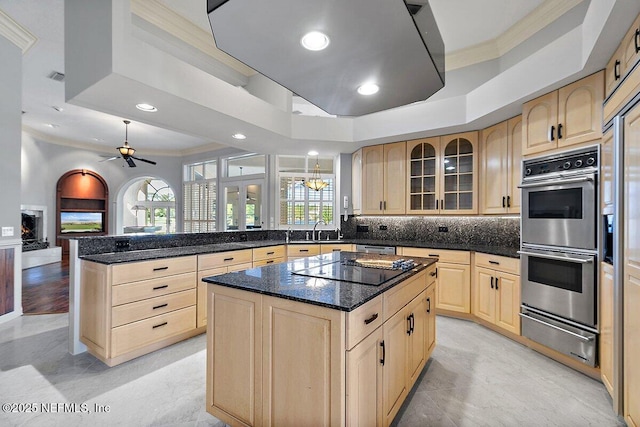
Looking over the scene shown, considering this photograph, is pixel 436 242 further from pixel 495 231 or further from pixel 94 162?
pixel 94 162

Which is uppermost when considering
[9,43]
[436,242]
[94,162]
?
[9,43]

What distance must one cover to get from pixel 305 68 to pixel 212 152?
691cm

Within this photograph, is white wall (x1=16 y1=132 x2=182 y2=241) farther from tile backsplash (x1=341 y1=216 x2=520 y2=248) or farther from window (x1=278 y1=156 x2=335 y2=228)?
tile backsplash (x1=341 y1=216 x2=520 y2=248)

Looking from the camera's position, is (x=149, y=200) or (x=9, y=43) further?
(x=149, y=200)

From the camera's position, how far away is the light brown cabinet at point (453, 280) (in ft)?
11.6

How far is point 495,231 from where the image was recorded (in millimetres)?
3869

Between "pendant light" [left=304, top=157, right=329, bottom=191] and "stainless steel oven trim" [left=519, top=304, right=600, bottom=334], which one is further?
"pendant light" [left=304, top=157, right=329, bottom=191]

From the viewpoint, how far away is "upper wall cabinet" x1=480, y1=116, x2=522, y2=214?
324cm

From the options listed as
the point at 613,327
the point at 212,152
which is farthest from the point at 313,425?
the point at 212,152

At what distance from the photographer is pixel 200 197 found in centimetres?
788

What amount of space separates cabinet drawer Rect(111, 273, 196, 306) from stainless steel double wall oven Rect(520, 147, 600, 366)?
130 inches

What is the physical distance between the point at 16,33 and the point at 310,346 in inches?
187

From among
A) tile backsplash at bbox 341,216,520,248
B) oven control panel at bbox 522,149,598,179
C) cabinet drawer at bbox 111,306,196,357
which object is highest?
oven control panel at bbox 522,149,598,179

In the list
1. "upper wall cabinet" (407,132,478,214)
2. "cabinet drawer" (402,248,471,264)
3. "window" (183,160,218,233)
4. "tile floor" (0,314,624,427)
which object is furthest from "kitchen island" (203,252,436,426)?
"window" (183,160,218,233)
